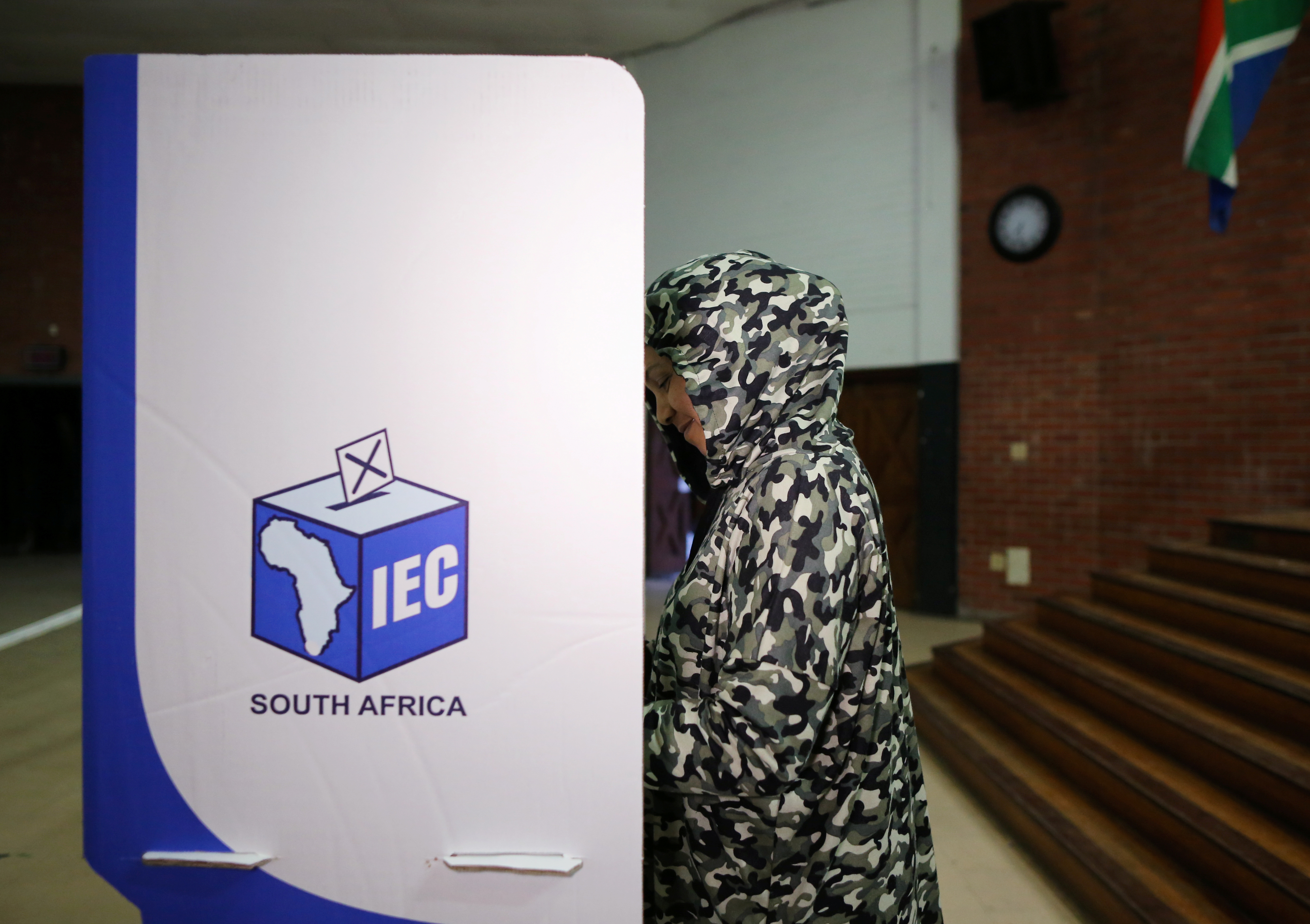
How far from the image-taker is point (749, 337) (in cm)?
85

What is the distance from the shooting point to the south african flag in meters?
2.99

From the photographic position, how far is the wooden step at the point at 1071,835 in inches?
79.7

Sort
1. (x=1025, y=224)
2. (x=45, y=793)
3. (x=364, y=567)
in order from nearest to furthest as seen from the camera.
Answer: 1. (x=364, y=567)
2. (x=45, y=793)
3. (x=1025, y=224)

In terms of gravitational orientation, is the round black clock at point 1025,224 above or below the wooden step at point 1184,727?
above

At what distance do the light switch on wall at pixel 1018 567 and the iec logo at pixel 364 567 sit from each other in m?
5.35

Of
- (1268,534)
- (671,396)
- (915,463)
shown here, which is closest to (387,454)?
(671,396)

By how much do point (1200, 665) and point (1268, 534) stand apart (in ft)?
3.08

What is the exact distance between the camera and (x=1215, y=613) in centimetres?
294

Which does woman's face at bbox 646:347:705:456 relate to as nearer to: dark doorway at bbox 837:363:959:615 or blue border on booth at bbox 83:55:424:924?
blue border on booth at bbox 83:55:424:924

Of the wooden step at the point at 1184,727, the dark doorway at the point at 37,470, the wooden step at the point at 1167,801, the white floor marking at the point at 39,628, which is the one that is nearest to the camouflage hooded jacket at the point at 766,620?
the wooden step at the point at 1167,801

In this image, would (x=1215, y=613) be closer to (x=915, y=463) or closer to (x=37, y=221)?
(x=915, y=463)

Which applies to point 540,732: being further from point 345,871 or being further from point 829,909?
point 829,909

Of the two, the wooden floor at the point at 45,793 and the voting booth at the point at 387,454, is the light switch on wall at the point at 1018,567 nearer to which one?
the wooden floor at the point at 45,793

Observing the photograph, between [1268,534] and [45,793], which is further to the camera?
[1268,534]
